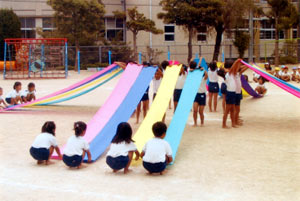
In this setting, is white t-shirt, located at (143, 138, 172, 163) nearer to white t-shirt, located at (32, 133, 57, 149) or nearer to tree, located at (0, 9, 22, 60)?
white t-shirt, located at (32, 133, 57, 149)

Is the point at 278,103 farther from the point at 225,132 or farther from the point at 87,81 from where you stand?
the point at 87,81

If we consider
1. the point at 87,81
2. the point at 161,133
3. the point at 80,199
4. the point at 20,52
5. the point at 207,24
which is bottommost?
the point at 80,199

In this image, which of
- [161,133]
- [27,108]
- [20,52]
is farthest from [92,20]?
[161,133]

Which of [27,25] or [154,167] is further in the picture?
[27,25]

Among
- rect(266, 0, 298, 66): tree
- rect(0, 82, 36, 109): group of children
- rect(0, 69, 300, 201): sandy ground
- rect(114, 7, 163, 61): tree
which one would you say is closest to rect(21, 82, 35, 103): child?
rect(0, 82, 36, 109): group of children

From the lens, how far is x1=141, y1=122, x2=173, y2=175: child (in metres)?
5.25

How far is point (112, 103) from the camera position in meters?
7.81

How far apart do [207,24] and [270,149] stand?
68.9 feet

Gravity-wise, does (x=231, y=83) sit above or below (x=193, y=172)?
above

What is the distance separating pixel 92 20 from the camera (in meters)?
28.5

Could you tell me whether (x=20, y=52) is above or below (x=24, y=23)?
below

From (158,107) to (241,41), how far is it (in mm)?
23353

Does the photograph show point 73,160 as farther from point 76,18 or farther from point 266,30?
point 266,30

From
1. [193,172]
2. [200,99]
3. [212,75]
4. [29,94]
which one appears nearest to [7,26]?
[29,94]
